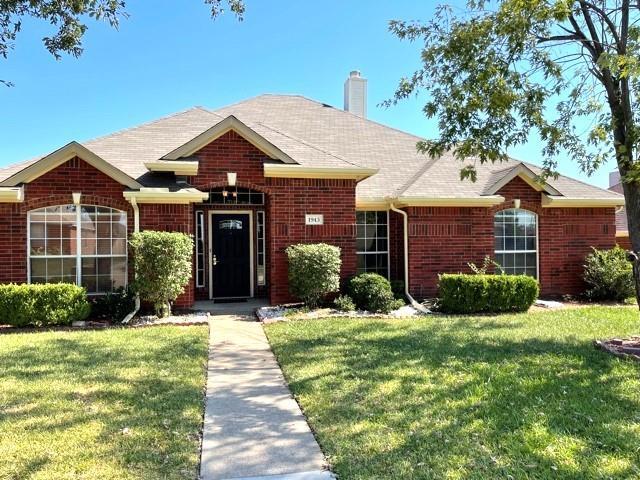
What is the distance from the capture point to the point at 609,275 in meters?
13.0

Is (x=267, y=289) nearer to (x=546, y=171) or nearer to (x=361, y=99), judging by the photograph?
(x=546, y=171)

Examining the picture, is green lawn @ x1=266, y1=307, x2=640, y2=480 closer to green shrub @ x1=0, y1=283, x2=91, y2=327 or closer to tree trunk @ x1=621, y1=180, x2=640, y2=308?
tree trunk @ x1=621, y1=180, x2=640, y2=308

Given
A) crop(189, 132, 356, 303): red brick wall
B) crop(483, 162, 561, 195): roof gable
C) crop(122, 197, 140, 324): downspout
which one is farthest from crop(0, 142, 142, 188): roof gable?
crop(483, 162, 561, 195): roof gable

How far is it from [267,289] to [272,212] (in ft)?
8.86

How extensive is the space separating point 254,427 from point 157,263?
620 centimetres

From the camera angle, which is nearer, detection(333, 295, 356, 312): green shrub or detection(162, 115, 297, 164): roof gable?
detection(333, 295, 356, 312): green shrub

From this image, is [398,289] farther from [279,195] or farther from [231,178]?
[231,178]

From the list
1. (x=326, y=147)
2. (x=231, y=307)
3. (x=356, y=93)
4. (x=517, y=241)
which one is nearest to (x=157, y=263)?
(x=231, y=307)

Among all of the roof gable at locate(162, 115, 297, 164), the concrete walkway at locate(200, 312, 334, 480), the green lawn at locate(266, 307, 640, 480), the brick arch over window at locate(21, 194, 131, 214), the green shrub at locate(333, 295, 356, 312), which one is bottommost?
the concrete walkway at locate(200, 312, 334, 480)

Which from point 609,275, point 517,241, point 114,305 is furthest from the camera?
point 517,241

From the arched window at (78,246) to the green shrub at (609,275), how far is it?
475 inches

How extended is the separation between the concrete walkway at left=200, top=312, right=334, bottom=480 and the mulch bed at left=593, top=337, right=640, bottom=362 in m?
4.77

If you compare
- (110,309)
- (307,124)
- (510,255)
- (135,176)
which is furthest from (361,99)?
(110,309)

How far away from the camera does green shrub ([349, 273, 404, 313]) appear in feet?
36.4
